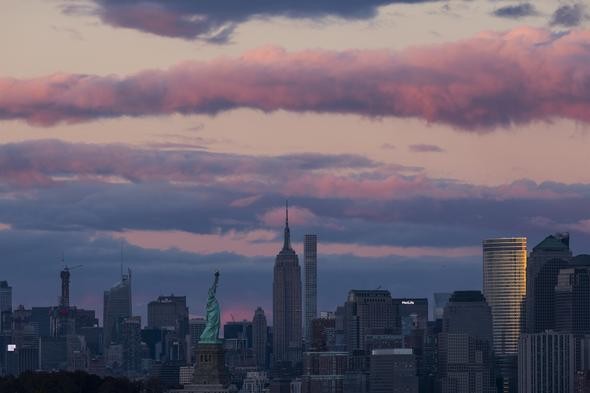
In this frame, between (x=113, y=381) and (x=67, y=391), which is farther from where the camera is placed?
(x=113, y=381)

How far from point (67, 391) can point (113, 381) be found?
40.2 ft

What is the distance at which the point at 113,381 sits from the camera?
196750mm

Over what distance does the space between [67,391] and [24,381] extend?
5.29 m

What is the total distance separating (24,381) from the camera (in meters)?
189

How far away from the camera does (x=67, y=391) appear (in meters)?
185

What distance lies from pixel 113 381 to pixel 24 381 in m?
9.93
